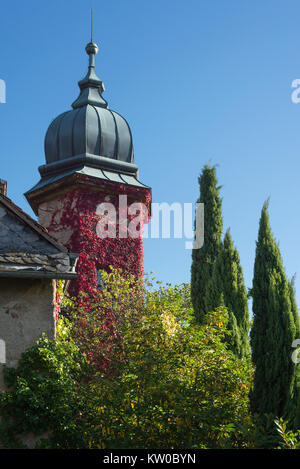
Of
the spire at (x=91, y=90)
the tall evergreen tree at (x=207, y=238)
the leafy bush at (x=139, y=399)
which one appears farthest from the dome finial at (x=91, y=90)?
the leafy bush at (x=139, y=399)

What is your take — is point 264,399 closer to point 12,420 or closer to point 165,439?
point 165,439

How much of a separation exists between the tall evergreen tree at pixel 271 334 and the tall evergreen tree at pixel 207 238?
4673mm

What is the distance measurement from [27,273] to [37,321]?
0.79 meters

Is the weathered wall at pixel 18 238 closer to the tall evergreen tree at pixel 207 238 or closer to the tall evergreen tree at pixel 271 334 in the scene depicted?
the tall evergreen tree at pixel 271 334

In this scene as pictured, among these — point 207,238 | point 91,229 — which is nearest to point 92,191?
point 91,229

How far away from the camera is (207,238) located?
1473 centimetres

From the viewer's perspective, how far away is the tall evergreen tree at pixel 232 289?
12.3m

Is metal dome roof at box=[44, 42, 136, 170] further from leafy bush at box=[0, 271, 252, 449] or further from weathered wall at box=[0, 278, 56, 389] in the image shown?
leafy bush at box=[0, 271, 252, 449]

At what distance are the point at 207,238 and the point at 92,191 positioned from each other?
3830 mm

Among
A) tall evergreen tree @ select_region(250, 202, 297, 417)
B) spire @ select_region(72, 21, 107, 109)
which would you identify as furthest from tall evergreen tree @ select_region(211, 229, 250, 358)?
spire @ select_region(72, 21, 107, 109)

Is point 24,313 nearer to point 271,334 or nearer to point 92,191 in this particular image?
point 271,334

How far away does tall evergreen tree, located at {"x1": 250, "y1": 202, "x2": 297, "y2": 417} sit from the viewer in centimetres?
807

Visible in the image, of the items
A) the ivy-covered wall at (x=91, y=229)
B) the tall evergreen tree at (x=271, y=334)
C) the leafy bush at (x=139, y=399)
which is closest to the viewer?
the leafy bush at (x=139, y=399)
